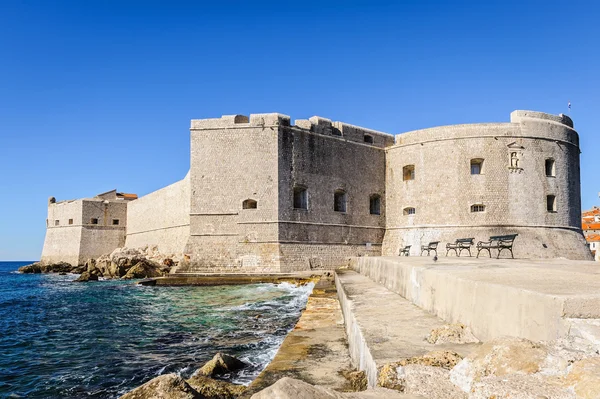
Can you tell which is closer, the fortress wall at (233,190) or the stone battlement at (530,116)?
the fortress wall at (233,190)

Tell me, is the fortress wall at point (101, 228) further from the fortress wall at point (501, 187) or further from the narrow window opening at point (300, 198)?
the fortress wall at point (501, 187)

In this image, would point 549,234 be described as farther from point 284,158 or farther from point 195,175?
point 195,175

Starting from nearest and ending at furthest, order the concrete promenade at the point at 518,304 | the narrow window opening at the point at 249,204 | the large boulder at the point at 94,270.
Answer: the concrete promenade at the point at 518,304 < the narrow window opening at the point at 249,204 < the large boulder at the point at 94,270

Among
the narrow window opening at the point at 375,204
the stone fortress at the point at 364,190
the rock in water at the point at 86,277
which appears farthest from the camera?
the narrow window opening at the point at 375,204

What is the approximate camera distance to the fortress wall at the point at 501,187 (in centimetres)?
1942

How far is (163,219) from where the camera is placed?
85.9 ft

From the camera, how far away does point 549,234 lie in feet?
63.8

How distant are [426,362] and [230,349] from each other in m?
4.52

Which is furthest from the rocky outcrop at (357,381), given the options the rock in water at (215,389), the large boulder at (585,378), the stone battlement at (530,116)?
the stone battlement at (530,116)

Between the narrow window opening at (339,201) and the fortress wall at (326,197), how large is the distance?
0.20 metres

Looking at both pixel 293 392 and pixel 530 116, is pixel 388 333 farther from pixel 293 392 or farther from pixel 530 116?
pixel 530 116

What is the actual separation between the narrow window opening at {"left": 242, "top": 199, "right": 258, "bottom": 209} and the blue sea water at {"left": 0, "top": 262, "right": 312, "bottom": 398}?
216 inches

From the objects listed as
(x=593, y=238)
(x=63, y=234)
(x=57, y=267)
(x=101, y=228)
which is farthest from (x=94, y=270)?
(x=593, y=238)

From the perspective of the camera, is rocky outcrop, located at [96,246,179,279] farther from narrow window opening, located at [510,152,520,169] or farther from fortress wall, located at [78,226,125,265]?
narrow window opening, located at [510,152,520,169]
